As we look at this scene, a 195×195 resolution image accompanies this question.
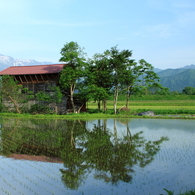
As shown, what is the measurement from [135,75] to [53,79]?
29.6ft

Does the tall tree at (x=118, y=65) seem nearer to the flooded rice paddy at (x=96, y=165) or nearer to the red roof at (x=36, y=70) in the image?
the red roof at (x=36, y=70)

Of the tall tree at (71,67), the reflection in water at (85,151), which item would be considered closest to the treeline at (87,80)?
the tall tree at (71,67)

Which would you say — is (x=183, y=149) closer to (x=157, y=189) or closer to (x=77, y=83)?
(x=157, y=189)

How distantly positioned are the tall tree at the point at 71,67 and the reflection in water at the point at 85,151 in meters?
11.1

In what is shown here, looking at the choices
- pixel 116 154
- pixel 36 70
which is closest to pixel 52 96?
pixel 36 70

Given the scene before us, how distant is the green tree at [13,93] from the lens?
2633 centimetres

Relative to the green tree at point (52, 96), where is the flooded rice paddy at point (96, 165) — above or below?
below

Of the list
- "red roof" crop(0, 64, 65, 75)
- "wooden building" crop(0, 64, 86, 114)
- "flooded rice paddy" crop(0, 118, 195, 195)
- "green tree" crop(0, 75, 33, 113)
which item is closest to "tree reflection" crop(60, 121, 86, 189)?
"flooded rice paddy" crop(0, 118, 195, 195)

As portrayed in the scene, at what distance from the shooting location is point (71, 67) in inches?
1033

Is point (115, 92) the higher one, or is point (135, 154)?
point (115, 92)

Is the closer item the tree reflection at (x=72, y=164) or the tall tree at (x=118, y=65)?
the tree reflection at (x=72, y=164)

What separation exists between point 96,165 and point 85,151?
6.81 feet

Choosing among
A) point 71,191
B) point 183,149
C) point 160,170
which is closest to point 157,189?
point 160,170

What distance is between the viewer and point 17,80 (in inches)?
1158
